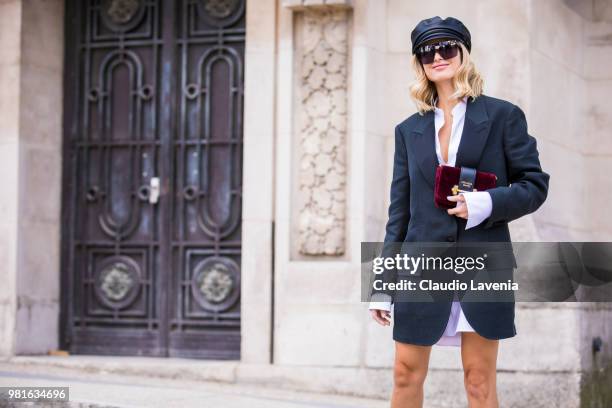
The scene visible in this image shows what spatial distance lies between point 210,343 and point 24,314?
5.20 feet

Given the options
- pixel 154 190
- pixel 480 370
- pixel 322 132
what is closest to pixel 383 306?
pixel 480 370

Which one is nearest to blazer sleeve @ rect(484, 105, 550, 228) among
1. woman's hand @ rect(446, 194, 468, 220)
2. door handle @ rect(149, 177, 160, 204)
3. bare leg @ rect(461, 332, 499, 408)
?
woman's hand @ rect(446, 194, 468, 220)

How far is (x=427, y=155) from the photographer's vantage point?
456 cm

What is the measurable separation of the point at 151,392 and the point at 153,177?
2.41m

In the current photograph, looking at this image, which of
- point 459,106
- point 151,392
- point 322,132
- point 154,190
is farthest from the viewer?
point 154,190

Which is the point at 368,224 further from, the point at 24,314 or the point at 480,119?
the point at 480,119

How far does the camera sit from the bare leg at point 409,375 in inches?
177

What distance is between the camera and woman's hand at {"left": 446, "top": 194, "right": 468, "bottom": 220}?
14.3ft

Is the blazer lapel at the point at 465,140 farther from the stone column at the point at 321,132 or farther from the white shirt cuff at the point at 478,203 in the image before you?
the stone column at the point at 321,132

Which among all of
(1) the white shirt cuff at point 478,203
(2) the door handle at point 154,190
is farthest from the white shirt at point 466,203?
(2) the door handle at point 154,190

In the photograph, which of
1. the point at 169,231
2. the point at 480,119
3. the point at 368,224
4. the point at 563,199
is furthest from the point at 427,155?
the point at 169,231

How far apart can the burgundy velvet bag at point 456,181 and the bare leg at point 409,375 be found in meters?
0.60

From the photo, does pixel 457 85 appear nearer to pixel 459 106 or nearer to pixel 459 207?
pixel 459 106

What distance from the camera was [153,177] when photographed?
30.3 ft
